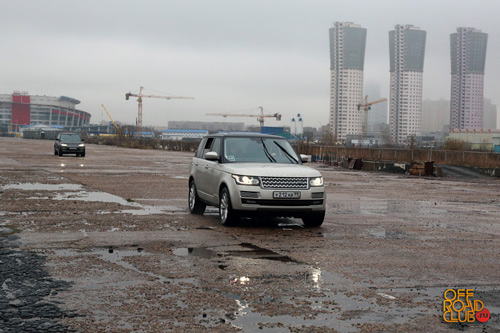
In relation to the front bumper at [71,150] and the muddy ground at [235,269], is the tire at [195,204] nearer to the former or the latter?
the muddy ground at [235,269]

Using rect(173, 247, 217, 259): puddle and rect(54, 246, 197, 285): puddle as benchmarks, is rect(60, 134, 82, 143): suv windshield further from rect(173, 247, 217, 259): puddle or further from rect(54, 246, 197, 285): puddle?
rect(173, 247, 217, 259): puddle

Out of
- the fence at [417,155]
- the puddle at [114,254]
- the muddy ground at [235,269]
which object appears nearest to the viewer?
the muddy ground at [235,269]

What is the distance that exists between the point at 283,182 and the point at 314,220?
1115 millimetres

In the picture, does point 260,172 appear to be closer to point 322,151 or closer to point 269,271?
point 269,271

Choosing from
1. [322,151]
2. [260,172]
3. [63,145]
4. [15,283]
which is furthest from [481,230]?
[322,151]

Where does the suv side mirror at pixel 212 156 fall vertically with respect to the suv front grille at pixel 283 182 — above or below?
above

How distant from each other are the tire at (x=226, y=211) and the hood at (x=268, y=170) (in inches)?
17.5

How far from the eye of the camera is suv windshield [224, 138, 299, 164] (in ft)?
41.7

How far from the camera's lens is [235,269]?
7.70m

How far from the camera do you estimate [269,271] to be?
7621 millimetres

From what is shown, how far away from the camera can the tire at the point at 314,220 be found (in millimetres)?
11984

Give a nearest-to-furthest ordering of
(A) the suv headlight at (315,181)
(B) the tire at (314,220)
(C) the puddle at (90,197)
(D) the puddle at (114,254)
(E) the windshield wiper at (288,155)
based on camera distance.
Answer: (D) the puddle at (114,254)
(A) the suv headlight at (315,181)
(B) the tire at (314,220)
(E) the windshield wiper at (288,155)
(C) the puddle at (90,197)

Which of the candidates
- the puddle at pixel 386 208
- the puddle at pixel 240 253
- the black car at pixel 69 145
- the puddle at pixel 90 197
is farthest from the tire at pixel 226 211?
the black car at pixel 69 145

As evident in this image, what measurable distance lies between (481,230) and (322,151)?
4519 cm
